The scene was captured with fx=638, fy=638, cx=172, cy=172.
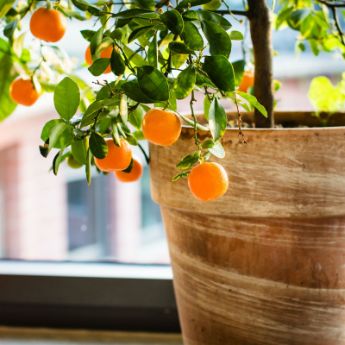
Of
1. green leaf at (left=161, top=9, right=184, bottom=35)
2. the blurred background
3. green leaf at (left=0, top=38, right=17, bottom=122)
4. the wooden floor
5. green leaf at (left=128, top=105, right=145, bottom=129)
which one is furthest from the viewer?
the blurred background

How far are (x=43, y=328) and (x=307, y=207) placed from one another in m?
0.69

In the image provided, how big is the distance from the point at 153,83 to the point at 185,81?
0.16 ft

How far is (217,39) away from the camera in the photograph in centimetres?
62

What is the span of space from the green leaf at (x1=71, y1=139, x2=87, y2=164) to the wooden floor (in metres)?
0.56

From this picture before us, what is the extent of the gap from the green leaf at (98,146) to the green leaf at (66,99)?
0.05m

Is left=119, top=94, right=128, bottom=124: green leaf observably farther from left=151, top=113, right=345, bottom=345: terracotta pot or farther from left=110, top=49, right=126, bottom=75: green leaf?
left=151, top=113, right=345, bottom=345: terracotta pot

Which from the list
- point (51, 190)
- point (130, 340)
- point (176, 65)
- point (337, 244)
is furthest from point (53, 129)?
point (51, 190)

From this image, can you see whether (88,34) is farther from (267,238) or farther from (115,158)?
(267,238)

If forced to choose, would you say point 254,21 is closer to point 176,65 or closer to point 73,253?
point 176,65

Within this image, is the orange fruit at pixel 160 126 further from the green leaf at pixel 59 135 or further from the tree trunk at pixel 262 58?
the tree trunk at pixel 262 58

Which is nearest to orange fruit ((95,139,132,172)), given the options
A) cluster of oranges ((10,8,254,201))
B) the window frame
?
cluster of oranges ((10,8,254,201))

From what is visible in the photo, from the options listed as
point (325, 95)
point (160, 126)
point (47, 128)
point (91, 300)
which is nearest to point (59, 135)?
point (47, 128)

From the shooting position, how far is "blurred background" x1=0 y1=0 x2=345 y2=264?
174 cm

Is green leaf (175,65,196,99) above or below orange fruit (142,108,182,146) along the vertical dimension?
above
